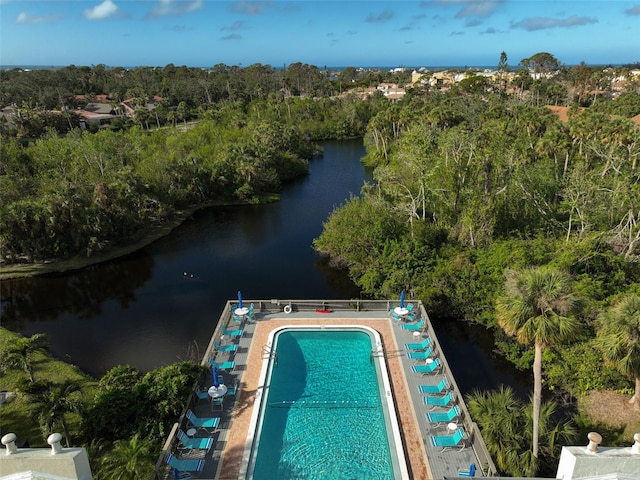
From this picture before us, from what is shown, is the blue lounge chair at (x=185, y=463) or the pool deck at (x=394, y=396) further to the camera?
the pool deck at (x=394, y=396)

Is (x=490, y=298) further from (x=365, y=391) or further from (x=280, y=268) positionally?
(x=280, y=268)

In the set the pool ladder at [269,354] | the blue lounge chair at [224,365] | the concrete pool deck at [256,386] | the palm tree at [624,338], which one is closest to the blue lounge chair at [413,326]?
the concrete pool deck at [256,386]

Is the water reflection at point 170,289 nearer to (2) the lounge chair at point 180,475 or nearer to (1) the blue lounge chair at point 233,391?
(1) the blue lounge chair at point 233,391

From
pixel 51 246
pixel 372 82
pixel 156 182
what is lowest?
pixel 51 246

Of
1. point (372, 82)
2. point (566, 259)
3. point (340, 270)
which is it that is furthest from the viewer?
point (372, 82)

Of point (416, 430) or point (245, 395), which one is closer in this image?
point (416, 430)

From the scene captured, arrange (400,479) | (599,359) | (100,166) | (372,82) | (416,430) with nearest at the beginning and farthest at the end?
(400,479) → (416,430) → (599,359) → (100,166) → (372,82)

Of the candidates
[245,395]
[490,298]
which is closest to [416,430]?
[245,395]
